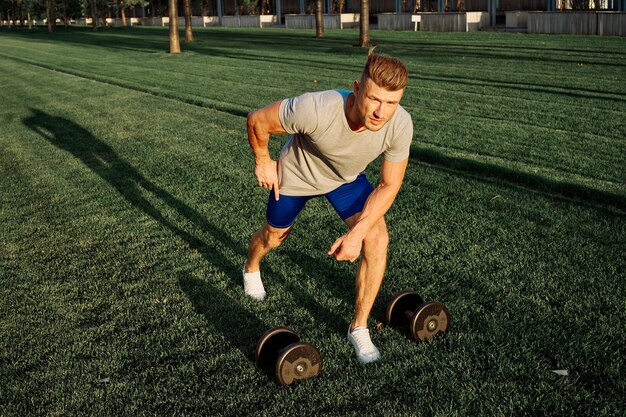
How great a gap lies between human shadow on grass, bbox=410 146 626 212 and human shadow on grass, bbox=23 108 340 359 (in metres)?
3.51

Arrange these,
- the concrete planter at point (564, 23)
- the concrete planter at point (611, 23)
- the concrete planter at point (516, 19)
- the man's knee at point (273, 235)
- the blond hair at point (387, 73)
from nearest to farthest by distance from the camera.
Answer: the blond hair at point (387, 73)
the man's knee at point (273, 235)
the concrete planter at point (611, 23)
the concrete planter at point (564, 23)
the concrete planter at point (516, 19)

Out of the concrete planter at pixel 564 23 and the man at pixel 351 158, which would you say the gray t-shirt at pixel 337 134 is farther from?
the concrete planter at pixel 564 23

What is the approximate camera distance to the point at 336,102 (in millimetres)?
3846

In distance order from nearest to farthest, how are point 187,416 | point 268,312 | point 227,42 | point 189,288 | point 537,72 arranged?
1. point 187,416
2. point 268,312
3. point 189,288
4. point 537,72
5. point 227,42

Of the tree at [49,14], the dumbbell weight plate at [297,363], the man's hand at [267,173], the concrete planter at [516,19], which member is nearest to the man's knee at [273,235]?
the man's hand at [267,173]

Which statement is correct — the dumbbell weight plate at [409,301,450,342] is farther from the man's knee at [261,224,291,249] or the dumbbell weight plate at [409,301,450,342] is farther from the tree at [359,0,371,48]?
the tree at [359,0,371,48]

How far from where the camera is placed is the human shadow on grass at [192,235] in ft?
15.4

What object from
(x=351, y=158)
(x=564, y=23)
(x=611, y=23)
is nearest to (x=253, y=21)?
(x=564, y=23)

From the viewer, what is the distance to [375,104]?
11.6 feet

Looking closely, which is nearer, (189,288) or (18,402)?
(18,402)

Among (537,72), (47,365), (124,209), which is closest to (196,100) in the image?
(124,209)

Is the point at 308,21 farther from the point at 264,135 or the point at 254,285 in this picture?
the point at 264,135

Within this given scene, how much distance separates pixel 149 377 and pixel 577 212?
4.72 metres

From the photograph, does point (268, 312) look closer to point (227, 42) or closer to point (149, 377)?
point (149, 377)
